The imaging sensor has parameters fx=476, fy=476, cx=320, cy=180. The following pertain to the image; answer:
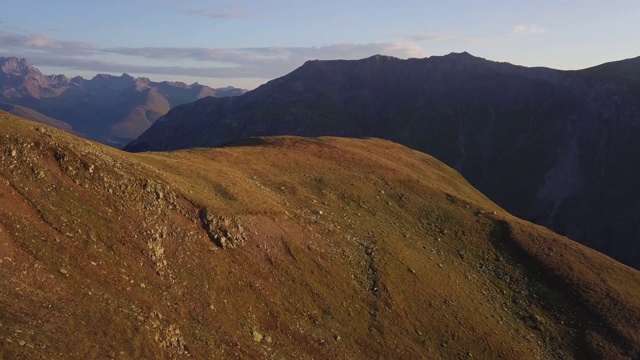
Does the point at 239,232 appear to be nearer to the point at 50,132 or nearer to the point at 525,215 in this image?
the point at 50,132

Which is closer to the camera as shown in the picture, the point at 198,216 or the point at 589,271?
the point at 198,216

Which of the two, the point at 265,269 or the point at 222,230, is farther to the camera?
the point at 222,230

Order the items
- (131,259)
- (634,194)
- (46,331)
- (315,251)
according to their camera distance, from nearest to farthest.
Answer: (46,331)
(131,259)
(315,251)
(634,194)

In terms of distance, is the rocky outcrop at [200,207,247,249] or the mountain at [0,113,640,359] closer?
the mountain at [0,113,640,359]

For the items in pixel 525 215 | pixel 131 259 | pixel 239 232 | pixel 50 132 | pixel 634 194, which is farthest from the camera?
pixel 525 215

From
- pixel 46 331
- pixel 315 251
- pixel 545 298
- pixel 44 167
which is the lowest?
pixel 545 298

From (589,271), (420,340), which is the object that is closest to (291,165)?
(420,340)

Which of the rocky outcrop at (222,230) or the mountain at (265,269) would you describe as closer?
the mountain at (265,269)

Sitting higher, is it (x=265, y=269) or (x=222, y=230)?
(x=222, y=230)
